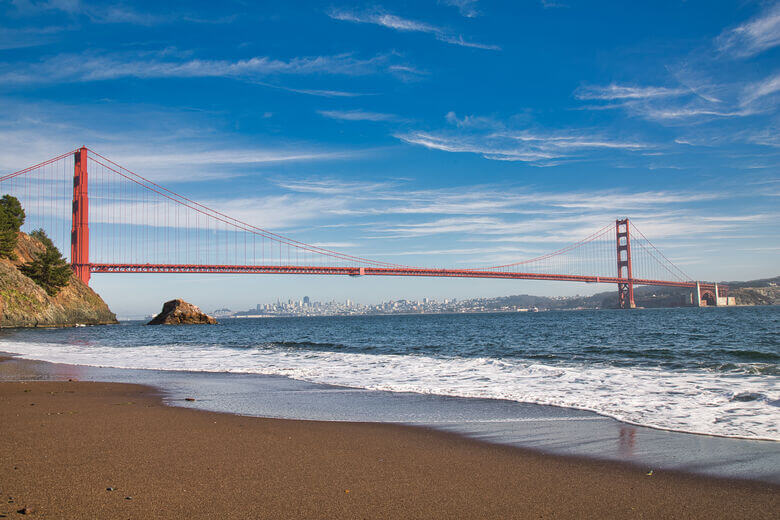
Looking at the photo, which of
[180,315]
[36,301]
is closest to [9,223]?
[36,301]

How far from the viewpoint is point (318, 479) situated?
375 centimetres

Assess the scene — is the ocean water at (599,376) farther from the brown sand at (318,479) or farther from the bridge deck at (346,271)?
the bridge deck at (346,271)

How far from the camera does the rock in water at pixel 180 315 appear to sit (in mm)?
61219

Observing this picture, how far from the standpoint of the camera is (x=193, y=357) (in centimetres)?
1709

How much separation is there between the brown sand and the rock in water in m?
59.8

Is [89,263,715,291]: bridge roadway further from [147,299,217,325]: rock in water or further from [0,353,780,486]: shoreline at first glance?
[0,353,780,486]: shoreline

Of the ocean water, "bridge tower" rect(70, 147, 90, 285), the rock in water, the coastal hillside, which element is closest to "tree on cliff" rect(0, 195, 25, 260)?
the coastal hillside

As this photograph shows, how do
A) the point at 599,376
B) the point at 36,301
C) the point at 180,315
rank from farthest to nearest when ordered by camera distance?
the point at 180,315
the point at 36,301
the point at 599,376

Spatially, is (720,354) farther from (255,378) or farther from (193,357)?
(193,357)

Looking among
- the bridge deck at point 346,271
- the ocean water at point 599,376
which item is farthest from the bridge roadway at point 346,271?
the ocean water at point 599,376

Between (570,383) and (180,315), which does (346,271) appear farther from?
(570,383)

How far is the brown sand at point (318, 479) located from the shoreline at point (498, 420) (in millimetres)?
343

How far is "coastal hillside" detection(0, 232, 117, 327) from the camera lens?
3875cm

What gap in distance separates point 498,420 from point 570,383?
3.77m
